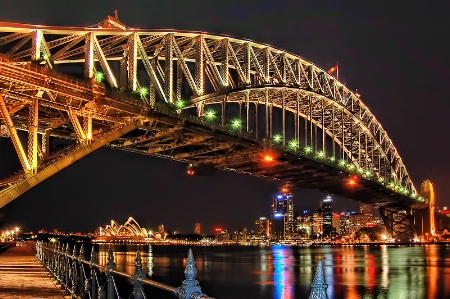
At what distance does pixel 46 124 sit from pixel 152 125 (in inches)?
295

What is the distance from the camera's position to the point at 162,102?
1681 inches

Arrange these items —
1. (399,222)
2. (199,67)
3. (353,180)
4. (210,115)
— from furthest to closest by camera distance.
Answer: (399,222), (353,180), (210,115), (199,67)

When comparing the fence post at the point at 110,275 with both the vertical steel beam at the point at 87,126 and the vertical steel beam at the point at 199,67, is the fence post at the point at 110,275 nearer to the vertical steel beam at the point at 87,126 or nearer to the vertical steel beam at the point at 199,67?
the vertical steel beam at the point at 87,126

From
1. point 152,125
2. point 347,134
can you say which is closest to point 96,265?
point 152,125

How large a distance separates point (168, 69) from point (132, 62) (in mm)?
4401

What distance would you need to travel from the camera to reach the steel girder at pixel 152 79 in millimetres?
32000

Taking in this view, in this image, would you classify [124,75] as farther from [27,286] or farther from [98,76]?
[27,286]

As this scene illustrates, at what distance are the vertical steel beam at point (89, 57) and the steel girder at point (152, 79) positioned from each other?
0.19ft

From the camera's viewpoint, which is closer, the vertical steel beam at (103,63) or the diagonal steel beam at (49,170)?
the diagonal steel beam at (49,170)

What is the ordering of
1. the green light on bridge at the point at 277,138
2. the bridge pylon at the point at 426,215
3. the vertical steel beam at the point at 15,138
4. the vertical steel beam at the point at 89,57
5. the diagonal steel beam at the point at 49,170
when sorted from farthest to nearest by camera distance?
the bridge pylon at the point at 426,215, the green light on bridge at the point at 277,138, the vertical steel beam at the point at 89,57, the diagonal steel beam at the point at 49,170, the vertical steel beam at the point at 15,138

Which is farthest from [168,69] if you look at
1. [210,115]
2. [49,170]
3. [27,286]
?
[27,286]

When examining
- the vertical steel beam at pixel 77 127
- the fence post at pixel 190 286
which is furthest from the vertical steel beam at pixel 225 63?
the fence post at pixel 190 286

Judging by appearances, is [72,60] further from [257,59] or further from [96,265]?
[96,265]

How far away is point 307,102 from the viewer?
256 ft
